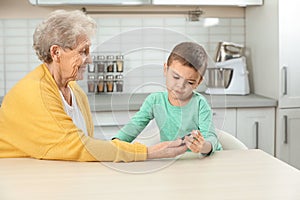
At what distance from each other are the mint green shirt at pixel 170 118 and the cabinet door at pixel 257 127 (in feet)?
5.59

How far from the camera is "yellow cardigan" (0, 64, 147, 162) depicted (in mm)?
1659

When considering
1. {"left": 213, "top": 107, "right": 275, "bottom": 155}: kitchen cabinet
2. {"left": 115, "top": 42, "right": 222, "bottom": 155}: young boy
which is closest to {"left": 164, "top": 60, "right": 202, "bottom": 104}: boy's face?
{"left": 115, "top": 42, "right": 222, "bottom": 155}: young boy

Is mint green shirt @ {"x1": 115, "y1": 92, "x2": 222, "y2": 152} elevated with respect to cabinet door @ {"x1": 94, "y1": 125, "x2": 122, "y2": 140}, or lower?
elevated

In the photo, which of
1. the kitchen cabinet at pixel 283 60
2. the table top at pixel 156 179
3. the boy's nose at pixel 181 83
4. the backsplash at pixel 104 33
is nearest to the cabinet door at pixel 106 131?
the table top at pixel 156 179

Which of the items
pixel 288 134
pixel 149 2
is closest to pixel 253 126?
pixel 288 134

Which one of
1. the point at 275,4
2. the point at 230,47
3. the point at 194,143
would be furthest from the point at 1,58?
the point at 194,143

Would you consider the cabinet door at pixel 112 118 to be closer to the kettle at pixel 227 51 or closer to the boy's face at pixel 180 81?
the boy's face at pixel 180 81

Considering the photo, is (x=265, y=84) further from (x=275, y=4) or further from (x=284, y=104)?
(x=275, y=4)

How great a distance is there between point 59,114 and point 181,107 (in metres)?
0.41

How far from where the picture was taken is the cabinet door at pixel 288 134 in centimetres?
331

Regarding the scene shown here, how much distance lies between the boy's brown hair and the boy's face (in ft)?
0.04

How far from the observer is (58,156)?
5.61ft

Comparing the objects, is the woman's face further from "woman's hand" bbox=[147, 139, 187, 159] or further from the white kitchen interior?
the white kitchen interior

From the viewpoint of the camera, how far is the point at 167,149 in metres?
1.63
